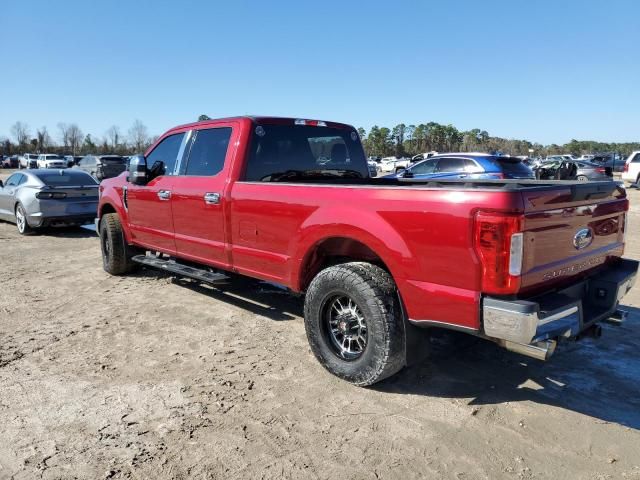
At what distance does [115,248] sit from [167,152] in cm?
177

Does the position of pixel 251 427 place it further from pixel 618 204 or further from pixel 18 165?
pixel 18 165

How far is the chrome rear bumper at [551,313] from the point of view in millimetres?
2756

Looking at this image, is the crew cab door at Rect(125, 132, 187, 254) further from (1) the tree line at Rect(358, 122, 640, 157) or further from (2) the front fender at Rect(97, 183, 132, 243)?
(1) the tree line at Rect(358, 122, 640, 157)

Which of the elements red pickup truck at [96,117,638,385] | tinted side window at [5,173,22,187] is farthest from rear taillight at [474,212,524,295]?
tinted side window at [5,173,22,187]

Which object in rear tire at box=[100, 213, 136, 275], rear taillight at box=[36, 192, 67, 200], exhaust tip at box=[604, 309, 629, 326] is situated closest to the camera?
exhaust tip at box=[604, 309, 629, 326]

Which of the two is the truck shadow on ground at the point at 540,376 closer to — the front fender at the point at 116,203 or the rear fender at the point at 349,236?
the rear fender at the point at 349,236

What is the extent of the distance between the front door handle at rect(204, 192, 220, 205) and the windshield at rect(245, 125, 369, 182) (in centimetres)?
35

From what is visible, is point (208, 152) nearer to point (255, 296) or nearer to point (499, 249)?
point (255, 296)

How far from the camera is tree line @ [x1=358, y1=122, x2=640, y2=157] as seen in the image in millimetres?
100625

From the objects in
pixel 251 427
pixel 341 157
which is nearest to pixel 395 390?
pixel 251 427

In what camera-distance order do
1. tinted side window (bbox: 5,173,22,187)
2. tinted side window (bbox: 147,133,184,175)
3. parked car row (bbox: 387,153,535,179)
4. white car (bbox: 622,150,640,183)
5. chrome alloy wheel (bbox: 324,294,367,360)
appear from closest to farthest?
chrome alloy wheel (bbox: 324,294,367,360) < tinted side window (bbox: 147,133,184,175) < tinted side window (bbox: 5,173,22,187) < parked car row (bbox: 387,153,535,179) < white car (bbox: 622,150,640,183)

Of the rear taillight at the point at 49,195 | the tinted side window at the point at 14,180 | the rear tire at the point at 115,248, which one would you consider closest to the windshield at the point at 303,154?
the rear tire at the point at 115,248

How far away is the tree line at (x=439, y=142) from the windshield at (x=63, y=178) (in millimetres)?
93222

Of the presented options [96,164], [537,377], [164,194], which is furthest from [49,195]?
[96,164]
